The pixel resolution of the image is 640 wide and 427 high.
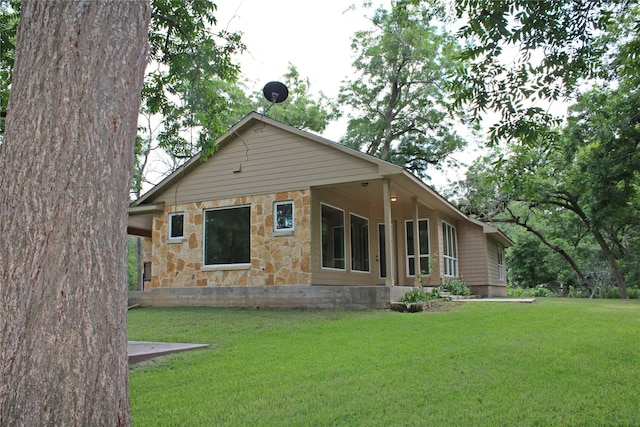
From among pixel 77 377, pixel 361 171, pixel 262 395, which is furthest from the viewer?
pixel 361 171

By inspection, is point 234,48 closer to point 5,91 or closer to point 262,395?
point 5,91

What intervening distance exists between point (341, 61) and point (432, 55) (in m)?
5.03

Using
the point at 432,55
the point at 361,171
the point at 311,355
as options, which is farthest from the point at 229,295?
the point at 432,55

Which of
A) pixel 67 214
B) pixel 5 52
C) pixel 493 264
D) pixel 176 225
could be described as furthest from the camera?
pixel 493 264

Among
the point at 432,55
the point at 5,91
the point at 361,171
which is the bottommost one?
the point at 361,171

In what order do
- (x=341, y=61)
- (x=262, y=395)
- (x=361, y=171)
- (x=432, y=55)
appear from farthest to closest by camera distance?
(x=341, y=61)
(x=432, y=55)
(x=361, y=171)
(x=262, y=395)

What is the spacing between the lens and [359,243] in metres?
14.4

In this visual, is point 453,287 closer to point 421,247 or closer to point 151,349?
point 421,247

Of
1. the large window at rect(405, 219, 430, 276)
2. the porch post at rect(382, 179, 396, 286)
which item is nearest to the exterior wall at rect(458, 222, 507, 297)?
the large window at rect(405, 219, 430, 276)

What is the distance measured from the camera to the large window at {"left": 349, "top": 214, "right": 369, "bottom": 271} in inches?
549

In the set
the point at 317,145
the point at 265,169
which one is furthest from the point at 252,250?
the point at 317,145

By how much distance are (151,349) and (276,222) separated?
6341mm

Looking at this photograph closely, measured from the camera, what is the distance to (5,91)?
27.0 feet

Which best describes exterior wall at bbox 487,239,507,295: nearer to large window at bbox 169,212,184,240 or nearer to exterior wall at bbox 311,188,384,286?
exterior wall at bbox 311,188,384,286
